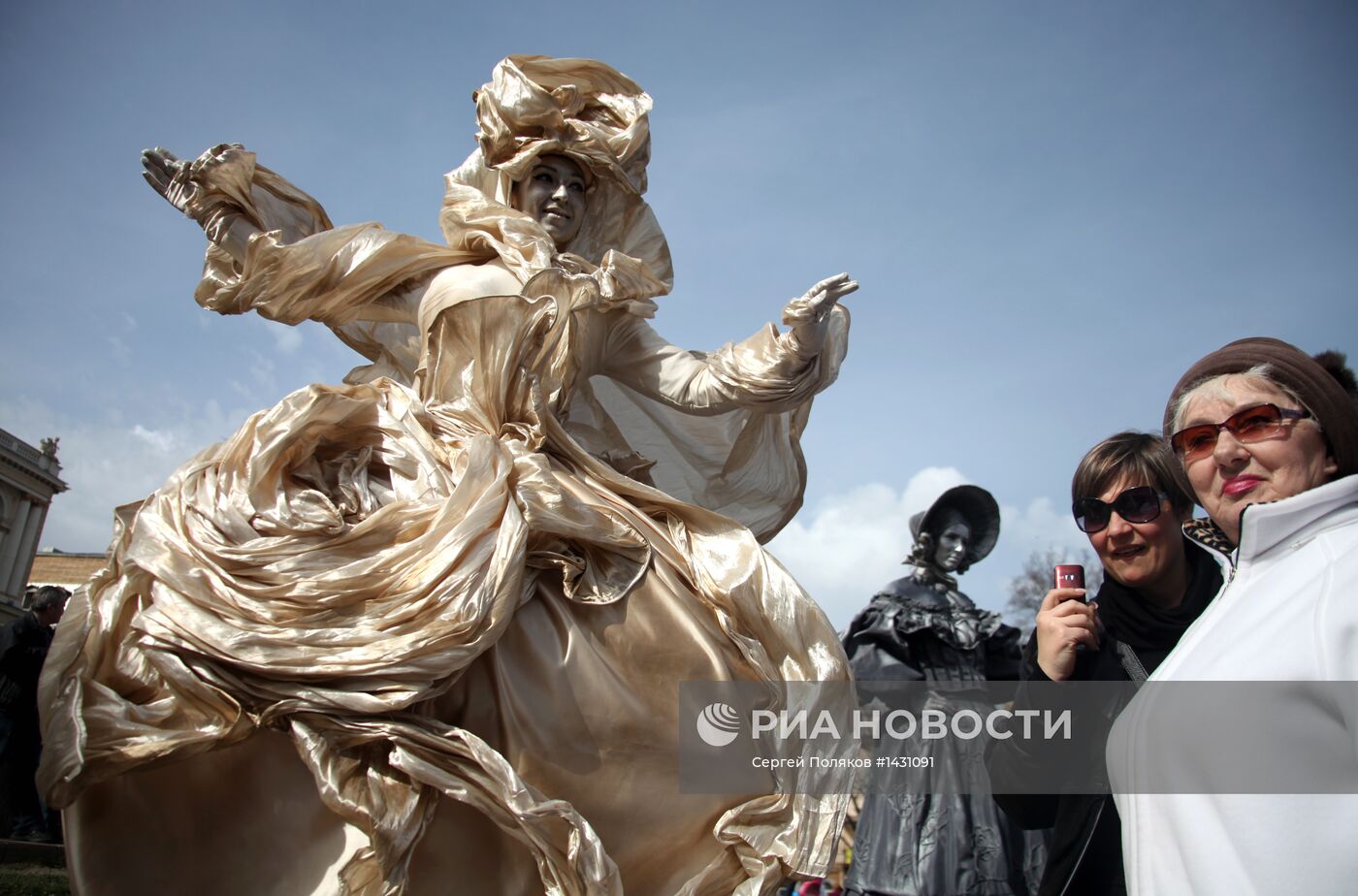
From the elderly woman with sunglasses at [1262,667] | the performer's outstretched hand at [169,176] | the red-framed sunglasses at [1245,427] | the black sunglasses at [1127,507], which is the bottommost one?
the elderly woman with sunglasses at [1262,667]

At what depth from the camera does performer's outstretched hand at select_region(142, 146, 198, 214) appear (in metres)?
3.21

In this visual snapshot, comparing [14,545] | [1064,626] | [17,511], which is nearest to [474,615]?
[1064,626]

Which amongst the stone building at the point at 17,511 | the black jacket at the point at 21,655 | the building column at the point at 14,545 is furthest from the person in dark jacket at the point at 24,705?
the building column at the point at 14,545

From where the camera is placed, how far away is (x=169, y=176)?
3.23 m

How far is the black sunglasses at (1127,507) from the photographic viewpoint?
235cm

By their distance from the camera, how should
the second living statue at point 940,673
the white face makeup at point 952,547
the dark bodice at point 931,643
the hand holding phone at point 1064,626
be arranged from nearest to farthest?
the hand holding phone at point 1064,626, the second living statue at point 940,673, the dark bodice at point 931,643, the white face makeup at point 952,547

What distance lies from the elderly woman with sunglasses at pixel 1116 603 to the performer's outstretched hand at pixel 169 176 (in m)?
2.92

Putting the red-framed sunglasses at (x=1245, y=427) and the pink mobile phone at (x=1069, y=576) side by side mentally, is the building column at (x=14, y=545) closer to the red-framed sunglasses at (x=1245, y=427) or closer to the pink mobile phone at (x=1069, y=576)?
the pink mobile phone at (x=1069, y=576)

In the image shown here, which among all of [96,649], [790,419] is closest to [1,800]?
[96,649]

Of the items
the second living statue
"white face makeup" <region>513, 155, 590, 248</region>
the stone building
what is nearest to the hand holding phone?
"white face makeup" <region>513, 155, 590, 248</region>

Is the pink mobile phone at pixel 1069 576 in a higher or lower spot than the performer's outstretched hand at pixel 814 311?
lower

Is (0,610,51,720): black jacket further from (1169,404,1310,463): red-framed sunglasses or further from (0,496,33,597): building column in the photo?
(0,496,33,597): building column

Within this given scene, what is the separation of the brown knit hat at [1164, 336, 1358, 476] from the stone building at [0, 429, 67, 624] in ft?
53.6

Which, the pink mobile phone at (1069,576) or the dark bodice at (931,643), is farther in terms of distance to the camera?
the dark bodice at (931,643)
